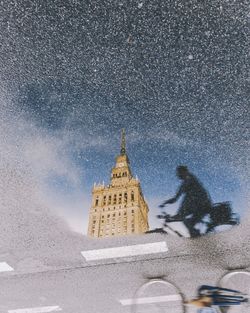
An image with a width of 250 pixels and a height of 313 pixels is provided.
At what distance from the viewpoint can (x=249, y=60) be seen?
2.34m

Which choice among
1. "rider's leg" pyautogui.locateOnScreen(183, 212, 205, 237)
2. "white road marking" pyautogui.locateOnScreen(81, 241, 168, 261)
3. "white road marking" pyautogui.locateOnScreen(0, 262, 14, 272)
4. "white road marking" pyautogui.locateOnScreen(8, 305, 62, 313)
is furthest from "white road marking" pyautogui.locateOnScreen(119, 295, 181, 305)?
"rider's leg" pyautogui.locateOnScreen(183, 212, 205, 237)

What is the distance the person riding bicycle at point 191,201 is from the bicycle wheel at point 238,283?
1.15 meters

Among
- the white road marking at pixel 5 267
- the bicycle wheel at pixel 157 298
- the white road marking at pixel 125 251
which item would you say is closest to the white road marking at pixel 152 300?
the bicycle wheel at pixel 157 298

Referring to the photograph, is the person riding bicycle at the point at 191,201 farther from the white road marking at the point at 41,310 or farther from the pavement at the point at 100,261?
the white road marking at the point at 41,310

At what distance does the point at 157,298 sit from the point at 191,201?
10.9ft

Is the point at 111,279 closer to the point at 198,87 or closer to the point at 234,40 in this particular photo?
the point at 198,87

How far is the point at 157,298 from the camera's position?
584cm

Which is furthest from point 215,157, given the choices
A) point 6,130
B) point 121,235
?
point 6,130

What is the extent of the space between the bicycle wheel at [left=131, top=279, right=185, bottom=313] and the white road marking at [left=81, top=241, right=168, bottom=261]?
3.21ft

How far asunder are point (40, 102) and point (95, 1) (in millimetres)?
1056

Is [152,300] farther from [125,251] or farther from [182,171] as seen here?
[182,171]

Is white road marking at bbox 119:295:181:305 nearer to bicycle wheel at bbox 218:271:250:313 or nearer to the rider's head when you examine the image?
bicycle wheel at bbox 218:271:250:313

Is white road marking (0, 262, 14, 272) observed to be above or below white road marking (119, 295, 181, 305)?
below

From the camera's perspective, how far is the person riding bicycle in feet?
10.6
